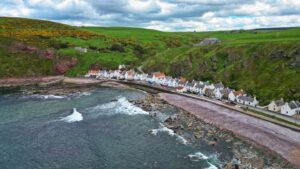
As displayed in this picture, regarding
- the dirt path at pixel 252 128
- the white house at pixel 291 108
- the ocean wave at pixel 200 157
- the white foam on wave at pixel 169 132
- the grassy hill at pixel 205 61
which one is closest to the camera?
the ocean wave at pixel 200 157

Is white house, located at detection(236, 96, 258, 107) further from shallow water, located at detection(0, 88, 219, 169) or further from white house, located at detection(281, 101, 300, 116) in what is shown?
shallow water, located at detection(0, 88, 219, 169)

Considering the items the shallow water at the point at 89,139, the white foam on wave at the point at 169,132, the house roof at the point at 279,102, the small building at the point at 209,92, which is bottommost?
the shallow water at the point at 89,139

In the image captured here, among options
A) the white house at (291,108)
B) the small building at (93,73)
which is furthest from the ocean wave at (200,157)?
the small building at (93,73)

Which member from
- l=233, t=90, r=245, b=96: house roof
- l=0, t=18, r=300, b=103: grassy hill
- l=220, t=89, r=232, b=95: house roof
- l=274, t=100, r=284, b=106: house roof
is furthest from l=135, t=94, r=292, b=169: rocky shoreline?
l=0, t=18, r=300, b=103: grassy hill

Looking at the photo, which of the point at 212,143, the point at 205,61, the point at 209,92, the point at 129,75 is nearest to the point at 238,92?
the point at 209,92

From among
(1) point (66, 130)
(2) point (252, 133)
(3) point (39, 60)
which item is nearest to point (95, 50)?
(3) point (39, 60)

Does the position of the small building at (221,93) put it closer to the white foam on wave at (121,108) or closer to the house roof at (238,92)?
the house roof at (238,92)

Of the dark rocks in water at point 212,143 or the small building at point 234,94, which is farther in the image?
the small building at point 234,94

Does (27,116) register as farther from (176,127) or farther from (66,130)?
(176,127)
